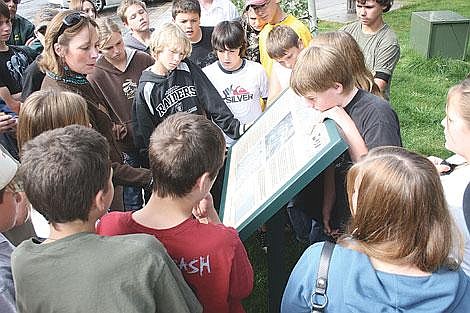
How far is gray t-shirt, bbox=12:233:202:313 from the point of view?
1529 millimetres

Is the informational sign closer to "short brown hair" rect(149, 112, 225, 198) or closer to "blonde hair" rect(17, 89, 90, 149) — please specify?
"short brown hair" rect(149, 112, 225, 198)

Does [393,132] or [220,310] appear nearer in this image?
[220,310]

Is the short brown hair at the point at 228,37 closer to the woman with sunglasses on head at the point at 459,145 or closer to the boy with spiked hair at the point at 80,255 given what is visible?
the woman with sunglasses on head at the point at 459,145

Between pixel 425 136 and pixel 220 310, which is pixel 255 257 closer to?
pixel 220 310

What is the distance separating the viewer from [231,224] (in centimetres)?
237

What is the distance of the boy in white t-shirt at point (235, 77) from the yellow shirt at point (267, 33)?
31 centimetres

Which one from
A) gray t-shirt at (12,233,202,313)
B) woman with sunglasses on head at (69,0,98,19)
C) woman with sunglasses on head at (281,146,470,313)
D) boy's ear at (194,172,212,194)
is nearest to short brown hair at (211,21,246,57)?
woman with sunglasses on head at (69,0,98,19)

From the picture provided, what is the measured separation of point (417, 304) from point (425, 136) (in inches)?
176

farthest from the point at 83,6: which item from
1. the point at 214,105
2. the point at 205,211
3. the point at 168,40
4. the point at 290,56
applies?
the point at 205,211

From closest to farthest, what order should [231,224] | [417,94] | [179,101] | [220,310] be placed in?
[220,310]
[231,224]
[179,101]
[417,94]

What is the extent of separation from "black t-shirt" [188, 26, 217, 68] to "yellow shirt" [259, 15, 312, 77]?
16.9 inches

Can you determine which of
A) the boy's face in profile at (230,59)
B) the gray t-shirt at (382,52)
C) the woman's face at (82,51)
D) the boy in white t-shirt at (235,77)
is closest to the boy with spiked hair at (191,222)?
the woman's face at (82,51)

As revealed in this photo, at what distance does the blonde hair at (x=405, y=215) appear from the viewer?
1577mm

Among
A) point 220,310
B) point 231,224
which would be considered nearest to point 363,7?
point 231,224
